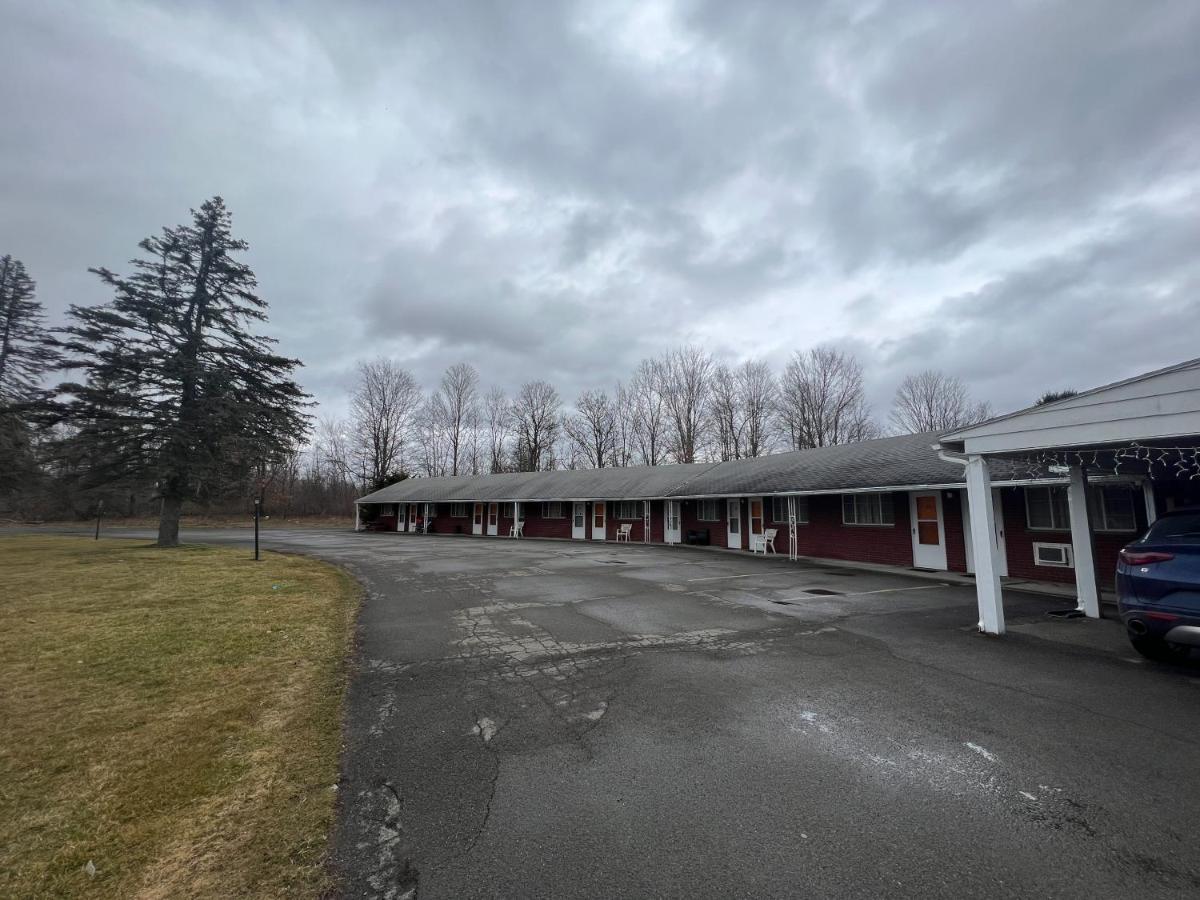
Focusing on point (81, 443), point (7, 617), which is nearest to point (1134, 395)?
point (7, 617)

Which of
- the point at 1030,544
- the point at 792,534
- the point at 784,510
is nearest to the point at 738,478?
the point at 784,510

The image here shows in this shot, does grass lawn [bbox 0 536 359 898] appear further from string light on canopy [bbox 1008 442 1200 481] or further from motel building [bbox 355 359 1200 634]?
string light on canopy [bbox 1008 442 1200 481]

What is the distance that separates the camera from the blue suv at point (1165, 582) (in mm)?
4730

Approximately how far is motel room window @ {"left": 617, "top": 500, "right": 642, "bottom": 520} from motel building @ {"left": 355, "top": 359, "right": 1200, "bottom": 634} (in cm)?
11

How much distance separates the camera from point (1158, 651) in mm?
5656

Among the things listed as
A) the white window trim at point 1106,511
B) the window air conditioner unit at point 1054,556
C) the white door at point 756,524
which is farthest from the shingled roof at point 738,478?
the window air conditioner unit at point 1054,556

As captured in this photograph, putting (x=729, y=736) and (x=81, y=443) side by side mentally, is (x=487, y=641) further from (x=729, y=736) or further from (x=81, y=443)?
(x=81, y=443)

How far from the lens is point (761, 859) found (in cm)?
251

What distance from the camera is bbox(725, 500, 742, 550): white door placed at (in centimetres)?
2038

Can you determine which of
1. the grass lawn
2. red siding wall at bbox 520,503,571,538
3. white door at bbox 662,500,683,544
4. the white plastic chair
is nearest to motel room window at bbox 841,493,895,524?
the white plastic chair

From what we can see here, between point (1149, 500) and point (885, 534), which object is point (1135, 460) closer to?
point (1149, 500)

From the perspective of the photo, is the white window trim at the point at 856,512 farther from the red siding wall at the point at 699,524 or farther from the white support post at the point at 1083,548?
the white support post at the point at 1083,548

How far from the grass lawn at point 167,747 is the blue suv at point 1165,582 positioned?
707cm

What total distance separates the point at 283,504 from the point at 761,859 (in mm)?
56594
